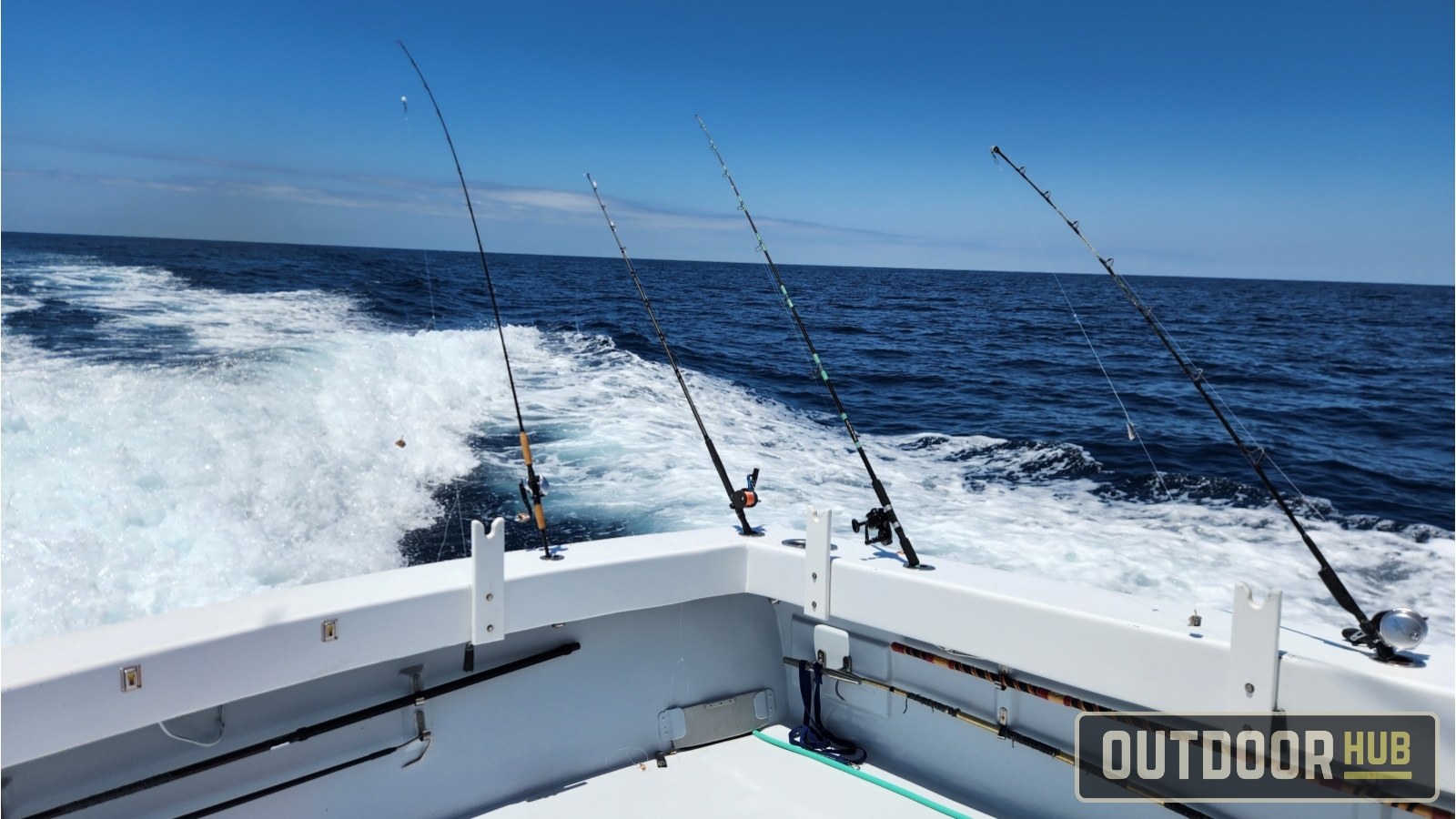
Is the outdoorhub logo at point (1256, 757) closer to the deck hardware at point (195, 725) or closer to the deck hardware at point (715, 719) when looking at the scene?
the deck hardware at point (715, 719)

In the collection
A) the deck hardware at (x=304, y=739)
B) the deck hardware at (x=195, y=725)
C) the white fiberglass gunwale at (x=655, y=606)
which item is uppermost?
the white fiberglass gunwale at (x=655, y=606)

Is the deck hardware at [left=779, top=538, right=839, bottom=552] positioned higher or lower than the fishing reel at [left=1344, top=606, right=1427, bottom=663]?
lower

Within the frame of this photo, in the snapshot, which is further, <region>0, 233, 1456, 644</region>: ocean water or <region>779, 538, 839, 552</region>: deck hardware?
<region>0, 233, 1456, 644</region>: ocean water

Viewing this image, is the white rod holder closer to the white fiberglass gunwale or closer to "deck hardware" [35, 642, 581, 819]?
the white fiberglass gunwale

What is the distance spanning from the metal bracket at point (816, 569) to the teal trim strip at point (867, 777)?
19.0 inches

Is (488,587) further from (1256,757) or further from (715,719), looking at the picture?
(1256,757)

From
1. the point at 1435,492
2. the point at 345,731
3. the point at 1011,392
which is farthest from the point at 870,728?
the point at 1011,392

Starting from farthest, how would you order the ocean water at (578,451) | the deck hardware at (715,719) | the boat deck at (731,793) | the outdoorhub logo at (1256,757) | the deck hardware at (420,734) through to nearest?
the ocean water at (578,451), the deck hardware at (715,719), the boat deck at (731,793), the deck hardware at (420,734), the outdoorhub logo at (1256,757)

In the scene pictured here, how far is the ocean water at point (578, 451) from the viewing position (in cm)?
462

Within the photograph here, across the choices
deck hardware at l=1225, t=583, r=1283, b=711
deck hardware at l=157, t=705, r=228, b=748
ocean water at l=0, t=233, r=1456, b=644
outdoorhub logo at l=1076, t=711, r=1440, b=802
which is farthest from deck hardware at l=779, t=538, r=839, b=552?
ocean water at l=0, t=233, r=1456, b=644

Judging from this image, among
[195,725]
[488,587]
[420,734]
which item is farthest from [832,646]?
[195,725]

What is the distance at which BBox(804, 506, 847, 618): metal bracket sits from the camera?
2.24m

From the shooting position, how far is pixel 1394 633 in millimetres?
1579

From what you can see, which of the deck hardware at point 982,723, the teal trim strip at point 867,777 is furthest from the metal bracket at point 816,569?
the teal trim strip at point 867,777
